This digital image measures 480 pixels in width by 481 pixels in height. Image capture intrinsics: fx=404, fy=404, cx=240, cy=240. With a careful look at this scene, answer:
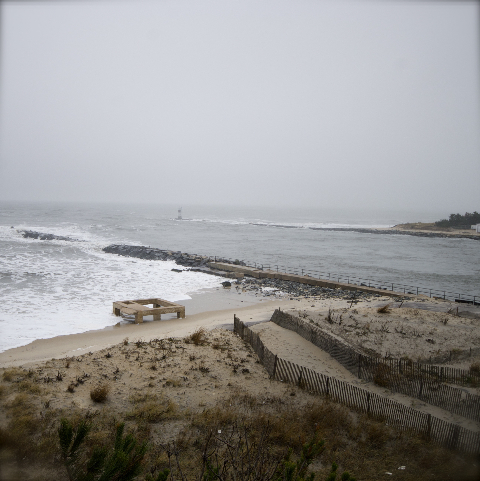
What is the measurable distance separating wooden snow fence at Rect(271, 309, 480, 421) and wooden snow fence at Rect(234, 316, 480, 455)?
1.32 meters

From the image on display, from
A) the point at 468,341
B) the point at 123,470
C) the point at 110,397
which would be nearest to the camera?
the point at 123,470

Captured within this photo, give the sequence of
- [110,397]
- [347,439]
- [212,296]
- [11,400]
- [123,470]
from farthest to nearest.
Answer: [212,296] < [110,397] < [11,400] < [347,439] < [123,470]

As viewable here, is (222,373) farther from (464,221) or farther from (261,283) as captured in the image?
(464,221)

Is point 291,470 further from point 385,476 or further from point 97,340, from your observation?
point 97,340

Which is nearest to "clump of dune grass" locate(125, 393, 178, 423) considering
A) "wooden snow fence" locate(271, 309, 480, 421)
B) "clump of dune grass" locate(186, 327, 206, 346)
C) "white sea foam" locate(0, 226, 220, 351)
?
"clump of dune grass" locate(186, 327, 206, 346)

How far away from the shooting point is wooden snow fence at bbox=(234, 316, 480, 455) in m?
8.00

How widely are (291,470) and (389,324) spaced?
565 inches

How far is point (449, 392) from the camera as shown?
396 inches

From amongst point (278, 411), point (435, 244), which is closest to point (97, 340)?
point (278, 411)

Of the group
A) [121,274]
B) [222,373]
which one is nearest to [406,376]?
[222,373]

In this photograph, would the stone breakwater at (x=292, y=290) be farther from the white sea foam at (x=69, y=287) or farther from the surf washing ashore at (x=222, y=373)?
the white sea foam at (x=69, y=287)

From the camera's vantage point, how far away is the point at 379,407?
9.77 m

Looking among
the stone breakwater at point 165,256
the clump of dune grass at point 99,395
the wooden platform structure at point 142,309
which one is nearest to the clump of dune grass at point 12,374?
the clump of dune grass at point 99,395

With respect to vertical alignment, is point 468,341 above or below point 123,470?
below
